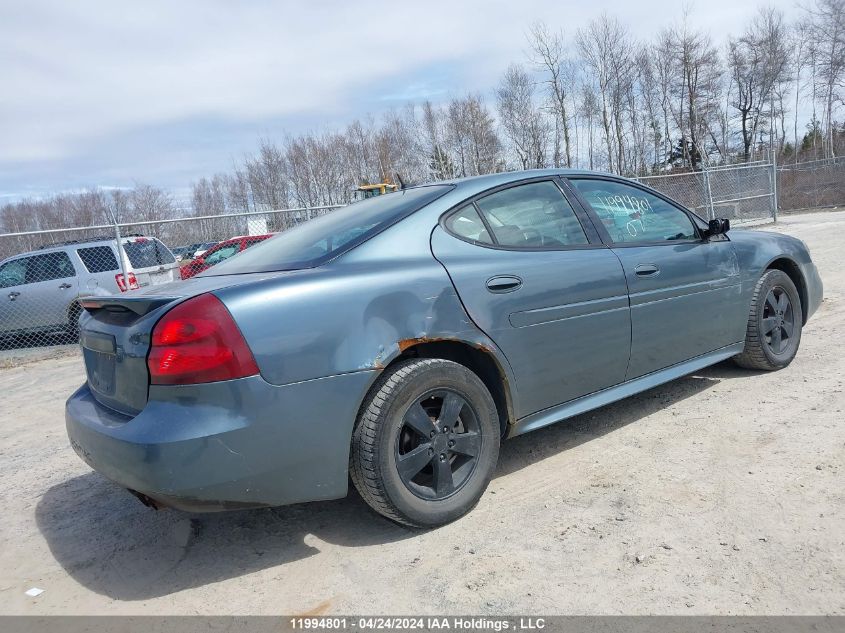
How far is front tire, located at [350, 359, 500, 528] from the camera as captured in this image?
8.14ft

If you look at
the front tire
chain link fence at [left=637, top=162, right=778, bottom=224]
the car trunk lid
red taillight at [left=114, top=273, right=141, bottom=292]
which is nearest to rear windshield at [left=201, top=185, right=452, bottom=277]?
the car trunk lid

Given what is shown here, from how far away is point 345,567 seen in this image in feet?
8.16

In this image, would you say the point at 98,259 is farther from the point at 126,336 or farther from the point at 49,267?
the point at 126,336

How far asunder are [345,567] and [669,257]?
2574 millimetres

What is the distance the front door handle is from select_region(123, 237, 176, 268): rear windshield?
29.3 ft

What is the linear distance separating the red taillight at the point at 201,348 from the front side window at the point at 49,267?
910cm

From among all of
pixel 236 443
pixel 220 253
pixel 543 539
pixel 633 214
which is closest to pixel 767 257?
pixel 633 214

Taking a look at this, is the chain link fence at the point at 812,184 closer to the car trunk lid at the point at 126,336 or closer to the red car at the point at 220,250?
the red car at the point at 220,250

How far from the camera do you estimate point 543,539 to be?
8.39ft

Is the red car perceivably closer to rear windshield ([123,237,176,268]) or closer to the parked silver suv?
rear windshield ([123,237,176,268])

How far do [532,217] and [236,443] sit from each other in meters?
1.92

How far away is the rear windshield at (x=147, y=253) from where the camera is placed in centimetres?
1020

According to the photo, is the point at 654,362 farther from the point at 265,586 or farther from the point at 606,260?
the point at 265,586

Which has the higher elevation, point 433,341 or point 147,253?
point 147,253
